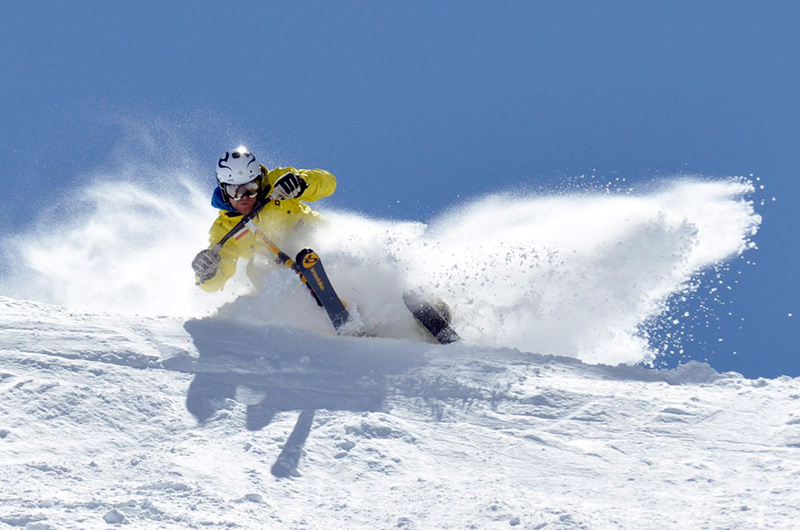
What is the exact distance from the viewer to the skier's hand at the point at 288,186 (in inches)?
307

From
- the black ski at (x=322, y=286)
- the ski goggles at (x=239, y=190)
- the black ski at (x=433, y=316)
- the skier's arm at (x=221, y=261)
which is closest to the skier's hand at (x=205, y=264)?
the skier's arm at (x=221, y=261)

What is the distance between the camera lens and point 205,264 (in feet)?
25.6

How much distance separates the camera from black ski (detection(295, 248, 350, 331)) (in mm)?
7488

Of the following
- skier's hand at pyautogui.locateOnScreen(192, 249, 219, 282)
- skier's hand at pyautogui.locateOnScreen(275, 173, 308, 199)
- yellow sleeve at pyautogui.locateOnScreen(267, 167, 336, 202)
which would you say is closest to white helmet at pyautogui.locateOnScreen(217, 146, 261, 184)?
yellow sleeve at pyautogui.locateOnScreen(267, 167, 336, 202)

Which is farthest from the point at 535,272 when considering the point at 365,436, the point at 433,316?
the point at 365,436

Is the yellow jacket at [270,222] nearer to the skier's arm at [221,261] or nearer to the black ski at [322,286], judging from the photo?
the skier's arm at [221,261]

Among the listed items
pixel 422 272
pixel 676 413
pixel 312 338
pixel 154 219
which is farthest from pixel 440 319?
pixel 154 219

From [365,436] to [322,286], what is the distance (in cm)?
257

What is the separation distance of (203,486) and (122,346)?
2162 millimetres

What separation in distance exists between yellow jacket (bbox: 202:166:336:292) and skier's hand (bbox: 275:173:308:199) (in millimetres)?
272

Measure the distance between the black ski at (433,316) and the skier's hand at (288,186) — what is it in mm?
1254

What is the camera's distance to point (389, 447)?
16.4 ft

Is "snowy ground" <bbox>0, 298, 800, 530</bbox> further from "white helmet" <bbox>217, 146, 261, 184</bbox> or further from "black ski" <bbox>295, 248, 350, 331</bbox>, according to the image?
"white helmet" <bbox>217, 146, 261, 184</bbox>

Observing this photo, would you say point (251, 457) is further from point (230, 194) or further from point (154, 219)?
point (154, 219)
